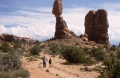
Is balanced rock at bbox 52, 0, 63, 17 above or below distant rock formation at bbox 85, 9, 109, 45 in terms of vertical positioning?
above

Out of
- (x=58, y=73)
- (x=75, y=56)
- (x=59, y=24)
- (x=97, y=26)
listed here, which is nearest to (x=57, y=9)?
(x=59, y=24)

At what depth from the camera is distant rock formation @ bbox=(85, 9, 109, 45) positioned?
214 feet

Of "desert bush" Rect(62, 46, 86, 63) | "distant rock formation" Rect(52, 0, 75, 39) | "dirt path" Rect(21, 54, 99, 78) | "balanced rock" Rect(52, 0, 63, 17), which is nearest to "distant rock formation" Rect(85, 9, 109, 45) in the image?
"distant rock formation" Rect(52, 0, 75, 39)

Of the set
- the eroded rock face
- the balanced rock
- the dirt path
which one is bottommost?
the dirt path

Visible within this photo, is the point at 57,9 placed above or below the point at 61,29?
above

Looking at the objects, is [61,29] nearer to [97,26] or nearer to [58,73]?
[97,26]

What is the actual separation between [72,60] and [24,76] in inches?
638

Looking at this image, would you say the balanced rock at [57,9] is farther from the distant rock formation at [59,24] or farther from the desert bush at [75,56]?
the desert bush at [75,56]

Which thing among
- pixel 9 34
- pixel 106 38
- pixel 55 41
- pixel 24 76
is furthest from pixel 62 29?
pixel 24 76

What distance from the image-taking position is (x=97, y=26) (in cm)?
6644

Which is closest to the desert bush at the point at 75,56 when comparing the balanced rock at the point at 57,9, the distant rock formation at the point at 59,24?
the distant rock formation at the point at 59,24

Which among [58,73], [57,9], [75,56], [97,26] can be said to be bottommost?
[58,73]

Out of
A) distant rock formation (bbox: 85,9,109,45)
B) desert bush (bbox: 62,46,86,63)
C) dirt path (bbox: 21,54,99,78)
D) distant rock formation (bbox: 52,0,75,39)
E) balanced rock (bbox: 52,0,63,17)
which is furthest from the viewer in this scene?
distant rock formation (bbox: 85,9,109,45)

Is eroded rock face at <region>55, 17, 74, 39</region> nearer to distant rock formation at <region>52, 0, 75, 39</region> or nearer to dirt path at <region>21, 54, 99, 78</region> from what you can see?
distant rock formation at <region>52, 0, 75, 39</region>
